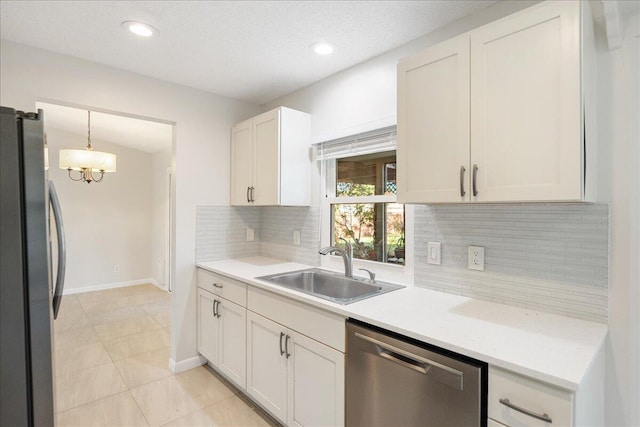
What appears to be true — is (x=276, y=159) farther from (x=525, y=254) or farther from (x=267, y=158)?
(x=525, y=254)

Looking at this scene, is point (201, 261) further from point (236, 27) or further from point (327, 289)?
point (236, 27)

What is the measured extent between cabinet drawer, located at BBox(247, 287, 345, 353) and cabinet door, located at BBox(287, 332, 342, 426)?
0.04 metres

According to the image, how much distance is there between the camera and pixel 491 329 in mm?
1276

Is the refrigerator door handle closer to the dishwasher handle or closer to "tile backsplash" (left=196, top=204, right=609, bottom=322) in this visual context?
the dishwasher handle

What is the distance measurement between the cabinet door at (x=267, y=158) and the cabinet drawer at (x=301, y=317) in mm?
771

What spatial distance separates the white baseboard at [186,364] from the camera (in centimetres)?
268

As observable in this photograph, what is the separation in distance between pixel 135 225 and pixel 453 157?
5658mm

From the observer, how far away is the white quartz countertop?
1.00 metres

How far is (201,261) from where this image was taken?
2.82m

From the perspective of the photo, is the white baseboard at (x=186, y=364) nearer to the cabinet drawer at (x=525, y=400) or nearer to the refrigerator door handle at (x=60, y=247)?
the refrigerator door handle at (x=60, y=247)

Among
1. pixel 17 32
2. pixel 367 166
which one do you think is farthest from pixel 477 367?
pixel 17 32

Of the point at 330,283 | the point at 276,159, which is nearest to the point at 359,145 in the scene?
the point at 276,159

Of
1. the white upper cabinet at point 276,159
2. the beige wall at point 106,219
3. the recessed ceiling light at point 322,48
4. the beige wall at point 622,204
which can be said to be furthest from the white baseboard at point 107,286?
the beige wall at point 622,204

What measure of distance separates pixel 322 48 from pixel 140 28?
3.42 feet
